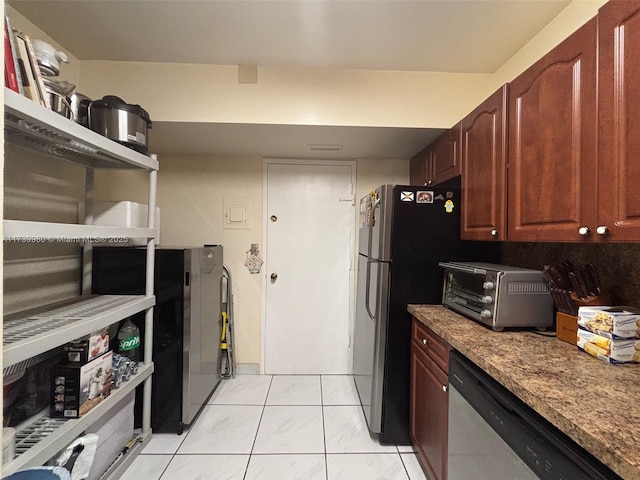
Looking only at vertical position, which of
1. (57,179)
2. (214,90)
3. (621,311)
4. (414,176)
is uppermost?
(214,90)

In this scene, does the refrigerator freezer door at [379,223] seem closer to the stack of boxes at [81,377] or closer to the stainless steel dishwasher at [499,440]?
the stainless steel dishwasher at [499,440]

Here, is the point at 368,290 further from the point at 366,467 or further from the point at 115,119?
the point at 115,119

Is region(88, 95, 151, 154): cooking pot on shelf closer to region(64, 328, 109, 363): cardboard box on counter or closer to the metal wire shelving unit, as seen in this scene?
the metal wire shelving unit

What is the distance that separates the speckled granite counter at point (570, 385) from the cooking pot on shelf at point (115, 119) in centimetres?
187

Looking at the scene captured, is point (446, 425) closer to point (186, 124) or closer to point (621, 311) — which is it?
point (621, 311)

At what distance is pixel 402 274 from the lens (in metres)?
1.87

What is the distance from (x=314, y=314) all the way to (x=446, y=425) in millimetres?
1582

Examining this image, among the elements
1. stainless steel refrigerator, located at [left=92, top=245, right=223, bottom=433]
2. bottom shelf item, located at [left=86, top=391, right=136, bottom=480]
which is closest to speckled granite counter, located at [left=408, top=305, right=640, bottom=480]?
stainless steel refrigerator, located at [left=92, top=245, right=223, bottom=433]

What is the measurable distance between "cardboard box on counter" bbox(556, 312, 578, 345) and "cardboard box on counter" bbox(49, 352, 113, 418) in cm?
213

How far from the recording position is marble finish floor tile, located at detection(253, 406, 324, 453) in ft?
6.13

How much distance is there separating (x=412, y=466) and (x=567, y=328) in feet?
3.76

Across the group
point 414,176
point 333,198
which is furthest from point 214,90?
point 414,176

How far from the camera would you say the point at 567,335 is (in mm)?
1272

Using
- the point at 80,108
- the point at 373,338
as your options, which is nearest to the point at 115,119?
the point at 80,108
